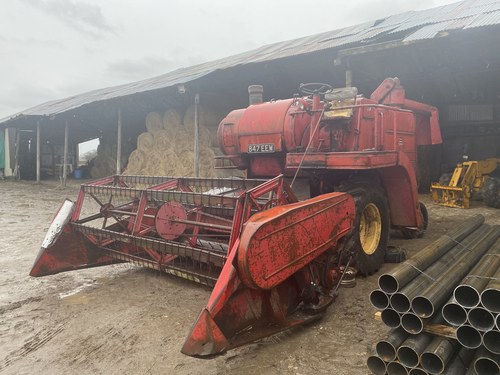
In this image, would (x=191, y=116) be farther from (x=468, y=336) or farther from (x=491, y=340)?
(x=491, y=340)

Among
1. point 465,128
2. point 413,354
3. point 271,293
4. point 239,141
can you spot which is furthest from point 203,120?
point 413,354

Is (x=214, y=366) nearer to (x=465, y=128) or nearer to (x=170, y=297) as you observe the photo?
(x=170, y=297)

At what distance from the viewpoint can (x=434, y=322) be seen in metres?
2.26

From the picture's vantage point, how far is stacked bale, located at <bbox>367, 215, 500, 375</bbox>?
2020 mm

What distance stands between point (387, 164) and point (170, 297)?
2591 mm

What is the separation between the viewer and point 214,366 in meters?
2.57

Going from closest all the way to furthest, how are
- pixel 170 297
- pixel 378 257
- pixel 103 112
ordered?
pixel 170 297 → pixel 378 257 → pixel 103 112

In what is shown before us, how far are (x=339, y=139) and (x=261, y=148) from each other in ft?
3.06

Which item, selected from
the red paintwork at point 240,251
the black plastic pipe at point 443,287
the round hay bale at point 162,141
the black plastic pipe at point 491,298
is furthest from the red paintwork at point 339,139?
the round hay bale at point 162,141

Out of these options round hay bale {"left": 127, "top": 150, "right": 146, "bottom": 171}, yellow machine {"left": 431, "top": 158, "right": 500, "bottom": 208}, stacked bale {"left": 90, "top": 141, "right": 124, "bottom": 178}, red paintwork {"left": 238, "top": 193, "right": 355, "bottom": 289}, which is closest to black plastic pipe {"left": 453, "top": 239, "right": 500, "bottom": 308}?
red paintwork {"left": 238, "top": 193, "right": 355, "bottom": 289}

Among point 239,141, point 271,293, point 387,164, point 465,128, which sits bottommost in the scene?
point 271,293

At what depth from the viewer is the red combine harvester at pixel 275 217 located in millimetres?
2469

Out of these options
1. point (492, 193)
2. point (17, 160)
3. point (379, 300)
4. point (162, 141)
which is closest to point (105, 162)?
point (17, 160)

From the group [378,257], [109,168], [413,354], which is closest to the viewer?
[413,354]
